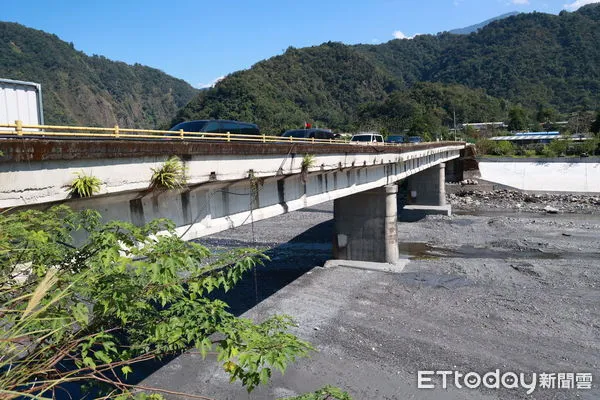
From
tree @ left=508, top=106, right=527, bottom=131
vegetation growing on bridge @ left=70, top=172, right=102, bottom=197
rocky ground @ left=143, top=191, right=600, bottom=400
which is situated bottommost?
rocky ground @ left=143, top=191, right=600, bottom=400

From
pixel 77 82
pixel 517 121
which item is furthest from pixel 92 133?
pixel 77 82

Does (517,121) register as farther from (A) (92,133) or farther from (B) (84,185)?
(B) (84,185)

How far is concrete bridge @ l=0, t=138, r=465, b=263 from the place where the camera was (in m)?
5.56

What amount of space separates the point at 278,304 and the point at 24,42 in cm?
14477

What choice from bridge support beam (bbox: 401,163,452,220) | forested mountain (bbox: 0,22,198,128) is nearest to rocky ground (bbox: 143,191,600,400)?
bridge support beam (bbox: 401,163,452,220)

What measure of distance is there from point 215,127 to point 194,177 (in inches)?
263

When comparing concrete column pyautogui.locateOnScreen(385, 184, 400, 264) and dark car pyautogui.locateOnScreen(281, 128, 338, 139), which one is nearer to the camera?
concrete column pyautogui.locateOnScreen(385, 184, 400, 264)

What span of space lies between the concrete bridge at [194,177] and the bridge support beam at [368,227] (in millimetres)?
2288

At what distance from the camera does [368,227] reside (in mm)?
22500

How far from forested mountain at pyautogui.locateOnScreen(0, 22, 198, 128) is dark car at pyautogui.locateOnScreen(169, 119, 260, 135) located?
3217 inches

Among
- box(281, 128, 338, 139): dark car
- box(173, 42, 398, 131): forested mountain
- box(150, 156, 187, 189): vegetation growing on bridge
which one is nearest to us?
box(150, 156, 187, 189): vegetation growing on bridge

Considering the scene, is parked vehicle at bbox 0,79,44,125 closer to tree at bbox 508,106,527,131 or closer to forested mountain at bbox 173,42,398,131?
forested mountain at bbox 173,42,398,131

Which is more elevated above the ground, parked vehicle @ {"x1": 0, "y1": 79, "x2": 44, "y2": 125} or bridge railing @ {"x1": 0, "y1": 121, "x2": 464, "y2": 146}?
parked vehicle @ {"x1": 0, "y1": 79, "x2": 44, "y2": 125}

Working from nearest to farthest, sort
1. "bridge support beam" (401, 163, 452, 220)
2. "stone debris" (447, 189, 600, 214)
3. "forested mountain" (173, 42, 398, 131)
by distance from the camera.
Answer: "stone debris" (447, 189, 600, 214) < "bridge support beam" (401, 163, 452, 220) < "forested mountain" (173, 42, 398, 131)
